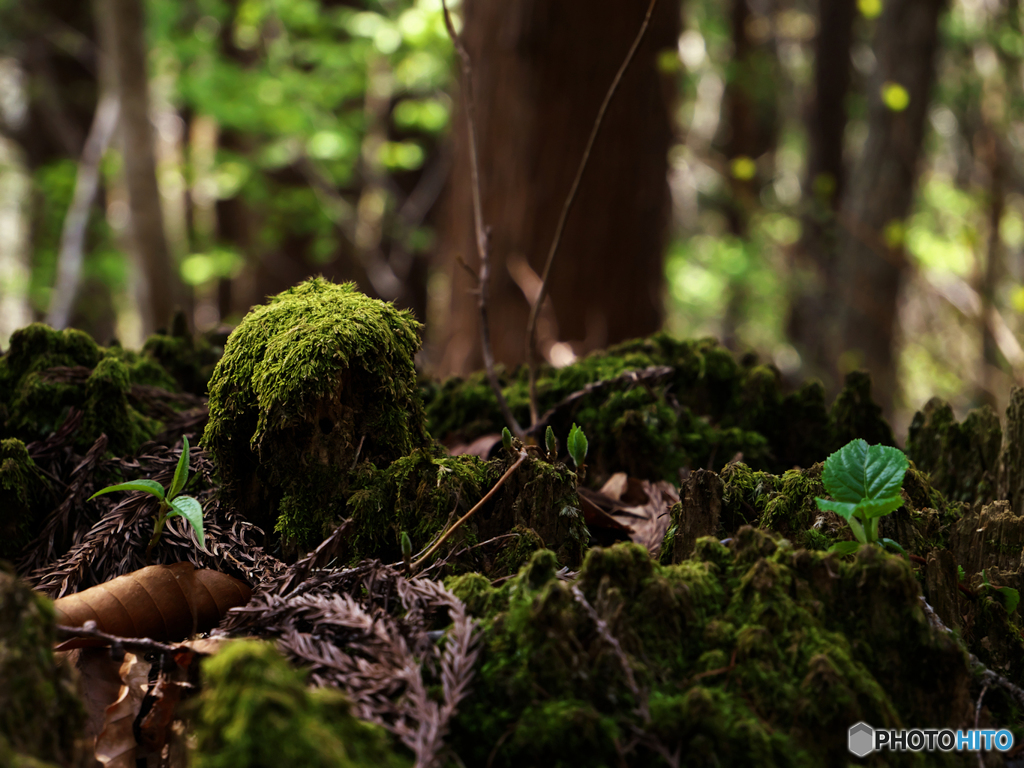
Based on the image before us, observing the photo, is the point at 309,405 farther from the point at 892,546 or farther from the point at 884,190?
the point at 884,190

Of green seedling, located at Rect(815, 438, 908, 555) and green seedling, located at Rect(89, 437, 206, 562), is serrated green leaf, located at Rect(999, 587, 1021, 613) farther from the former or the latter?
green seedling, located at Rect(89, 437, 206, 562)

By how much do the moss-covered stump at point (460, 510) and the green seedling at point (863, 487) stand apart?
0.40 metres

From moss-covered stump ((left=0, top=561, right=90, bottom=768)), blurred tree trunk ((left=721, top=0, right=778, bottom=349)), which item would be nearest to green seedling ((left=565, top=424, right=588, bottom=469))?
moss-covered stump ((left=0, top=561, right=90, bottom=768))

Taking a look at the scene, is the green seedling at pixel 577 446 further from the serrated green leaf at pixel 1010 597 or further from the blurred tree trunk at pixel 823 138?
the blurred tree trunk at pixel 823 138

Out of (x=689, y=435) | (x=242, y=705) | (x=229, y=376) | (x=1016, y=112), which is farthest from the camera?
(x=1016, y=112)

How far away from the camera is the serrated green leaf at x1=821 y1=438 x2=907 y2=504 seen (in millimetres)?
1146

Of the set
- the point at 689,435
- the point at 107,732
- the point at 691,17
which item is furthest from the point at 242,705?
the point at 691,17

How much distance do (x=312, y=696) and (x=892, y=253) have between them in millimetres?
7294

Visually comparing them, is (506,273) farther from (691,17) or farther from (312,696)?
(691,17)

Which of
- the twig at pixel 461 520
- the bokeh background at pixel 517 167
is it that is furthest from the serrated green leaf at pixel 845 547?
the bokeh background at pixel 517 167

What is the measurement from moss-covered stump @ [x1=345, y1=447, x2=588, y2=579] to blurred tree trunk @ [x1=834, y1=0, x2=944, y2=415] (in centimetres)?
672

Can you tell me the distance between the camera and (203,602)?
3.97ft

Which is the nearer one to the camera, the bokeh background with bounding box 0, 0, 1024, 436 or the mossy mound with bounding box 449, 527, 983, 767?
the mossy mound with bounding box 449, 527, 983, 767

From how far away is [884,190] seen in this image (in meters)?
7.66
